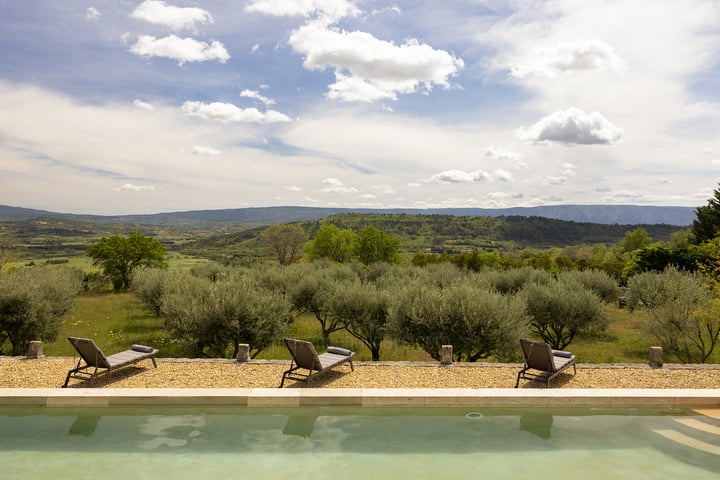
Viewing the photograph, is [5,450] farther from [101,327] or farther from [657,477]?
[101,327]

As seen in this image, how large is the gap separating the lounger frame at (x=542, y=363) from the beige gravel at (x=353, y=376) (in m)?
0.27

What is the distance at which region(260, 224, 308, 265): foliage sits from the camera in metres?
87.1

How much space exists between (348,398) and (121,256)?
182ft

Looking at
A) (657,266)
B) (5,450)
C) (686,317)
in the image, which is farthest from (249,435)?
(657,266)

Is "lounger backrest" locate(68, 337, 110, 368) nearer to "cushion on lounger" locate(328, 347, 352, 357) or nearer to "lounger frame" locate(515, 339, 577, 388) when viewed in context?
"cushion on lounger" locate(328, 347, 352, 357)

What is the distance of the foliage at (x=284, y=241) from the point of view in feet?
286

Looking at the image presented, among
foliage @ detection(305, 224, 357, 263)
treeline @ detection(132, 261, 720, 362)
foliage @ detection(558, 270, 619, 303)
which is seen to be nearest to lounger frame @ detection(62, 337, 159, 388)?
treeline @ detection(132, 261, 720, 362)

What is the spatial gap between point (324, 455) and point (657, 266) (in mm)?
44521

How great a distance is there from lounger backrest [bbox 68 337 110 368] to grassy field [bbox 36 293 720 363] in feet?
23.7

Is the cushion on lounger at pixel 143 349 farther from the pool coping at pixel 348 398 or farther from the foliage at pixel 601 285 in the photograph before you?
the foliage at pixel 601 285

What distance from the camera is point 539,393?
8.71 meters

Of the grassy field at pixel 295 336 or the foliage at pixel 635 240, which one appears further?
the foliage at pixel 635 240

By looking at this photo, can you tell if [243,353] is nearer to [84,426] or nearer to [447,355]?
[84,426]

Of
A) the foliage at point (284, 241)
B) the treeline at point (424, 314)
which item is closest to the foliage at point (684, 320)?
the treeline at point (424, 314)
